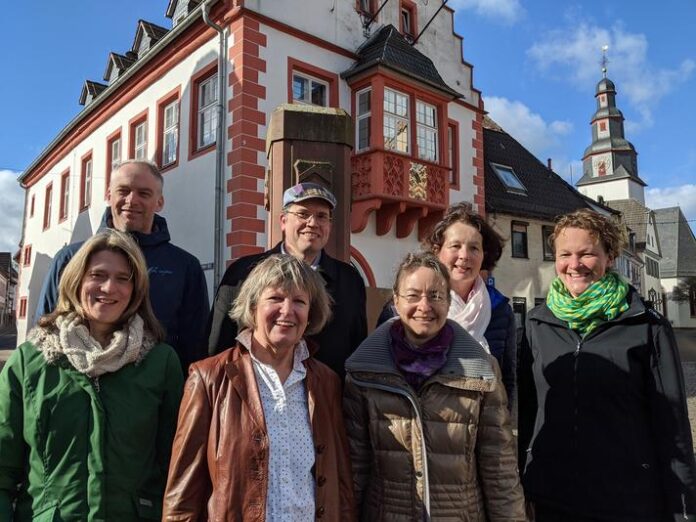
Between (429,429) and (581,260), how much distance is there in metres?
1.17

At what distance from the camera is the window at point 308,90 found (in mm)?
11647

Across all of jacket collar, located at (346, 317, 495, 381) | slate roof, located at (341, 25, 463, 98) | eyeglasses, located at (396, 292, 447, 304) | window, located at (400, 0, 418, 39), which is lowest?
jacket collar, located at (346, 317, 495, 381)

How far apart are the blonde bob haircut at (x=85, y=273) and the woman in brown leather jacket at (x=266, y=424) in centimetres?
35

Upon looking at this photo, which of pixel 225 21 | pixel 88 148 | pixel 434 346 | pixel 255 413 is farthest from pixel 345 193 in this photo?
pixel 88 148

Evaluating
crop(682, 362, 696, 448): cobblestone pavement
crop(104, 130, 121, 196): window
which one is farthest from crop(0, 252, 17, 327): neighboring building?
crop(682, 362, 696, 448): cobblestone pavement

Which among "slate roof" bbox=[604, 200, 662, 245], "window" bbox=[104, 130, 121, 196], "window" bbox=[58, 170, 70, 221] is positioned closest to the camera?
"window" bbox=[104, 130, 121, 196]

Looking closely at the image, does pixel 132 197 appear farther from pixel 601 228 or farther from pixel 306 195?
pixel 601 228

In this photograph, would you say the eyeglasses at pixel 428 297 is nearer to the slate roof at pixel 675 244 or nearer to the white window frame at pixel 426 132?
the white window frame at pixel 426 132

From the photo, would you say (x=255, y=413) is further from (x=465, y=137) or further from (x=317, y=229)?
(x=465, y=137)

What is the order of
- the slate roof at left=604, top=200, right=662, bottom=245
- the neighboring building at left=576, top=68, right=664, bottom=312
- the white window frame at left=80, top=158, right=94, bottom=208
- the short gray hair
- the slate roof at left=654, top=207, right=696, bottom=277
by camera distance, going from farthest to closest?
1. the neighboring building at left=576, top=68, right=664, bottom=312
2. the slate roof at left=654, top=207, right=696, bottom=277
3. the slate roof at left=604, top=200, right=662, bottom=245
4. the white window frame at left=80, top=158, right=94, bottom=208
5. the short gray hair

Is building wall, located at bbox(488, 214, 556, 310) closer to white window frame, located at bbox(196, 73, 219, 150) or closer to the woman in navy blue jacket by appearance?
white window frame, located at bbox(196, 73, 219, 150)

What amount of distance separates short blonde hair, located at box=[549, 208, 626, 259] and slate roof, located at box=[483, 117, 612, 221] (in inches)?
602

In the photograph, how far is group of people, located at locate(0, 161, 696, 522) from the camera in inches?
78.7

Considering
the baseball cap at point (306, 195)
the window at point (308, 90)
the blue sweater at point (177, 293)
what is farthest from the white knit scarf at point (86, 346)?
the window at point (308, 90)
